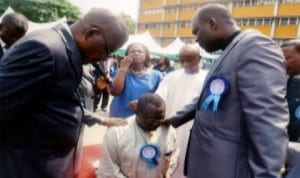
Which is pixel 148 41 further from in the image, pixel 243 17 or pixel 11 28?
pixel 243 17

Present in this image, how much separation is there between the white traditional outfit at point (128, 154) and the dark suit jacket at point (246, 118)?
0.60m

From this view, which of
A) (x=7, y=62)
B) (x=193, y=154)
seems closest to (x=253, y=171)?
(x=193, y=154)

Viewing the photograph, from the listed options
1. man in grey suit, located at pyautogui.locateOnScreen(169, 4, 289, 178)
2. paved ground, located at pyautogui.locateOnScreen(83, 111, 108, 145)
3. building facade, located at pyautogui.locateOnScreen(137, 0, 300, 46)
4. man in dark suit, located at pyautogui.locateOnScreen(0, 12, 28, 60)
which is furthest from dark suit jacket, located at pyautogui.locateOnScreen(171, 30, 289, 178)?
building facade, located at pyautogui.locateOnScreen(137, 0, 300, 46)

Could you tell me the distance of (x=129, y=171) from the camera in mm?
2736

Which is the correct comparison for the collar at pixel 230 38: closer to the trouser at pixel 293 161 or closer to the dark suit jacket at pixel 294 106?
the trouser at pixel 293 161

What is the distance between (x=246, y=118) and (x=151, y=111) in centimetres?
90

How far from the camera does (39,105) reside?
161 centimetres

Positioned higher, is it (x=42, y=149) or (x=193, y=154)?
(x=42, y=149)

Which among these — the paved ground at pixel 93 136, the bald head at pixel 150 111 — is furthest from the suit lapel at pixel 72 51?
the paved ground at pixel 93 136

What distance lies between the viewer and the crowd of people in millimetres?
1558

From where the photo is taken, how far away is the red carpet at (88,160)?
9.45ft

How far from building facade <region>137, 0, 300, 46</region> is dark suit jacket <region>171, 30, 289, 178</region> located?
25764 mm

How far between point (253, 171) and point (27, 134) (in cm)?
102

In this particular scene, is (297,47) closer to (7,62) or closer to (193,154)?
(193,154)
